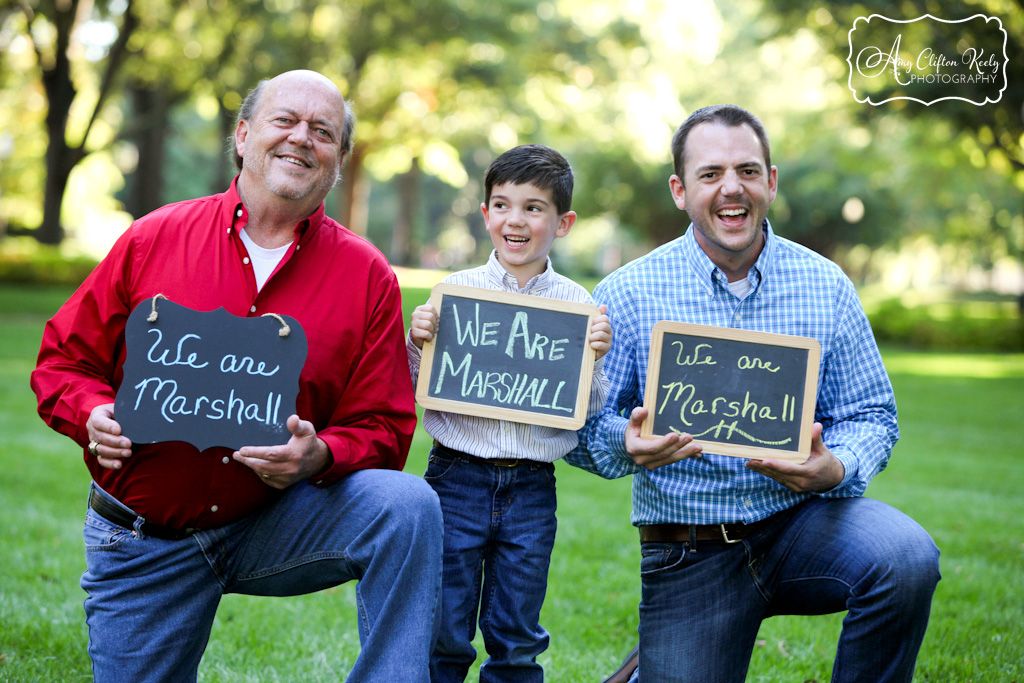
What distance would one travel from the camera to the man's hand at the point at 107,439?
2625 millimetres

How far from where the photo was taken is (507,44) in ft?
66.5

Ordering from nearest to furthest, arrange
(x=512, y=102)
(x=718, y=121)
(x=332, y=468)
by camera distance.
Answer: (x=332, y=468), (x=718, y=121), (x=512, y=102)

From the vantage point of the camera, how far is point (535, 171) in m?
3.11

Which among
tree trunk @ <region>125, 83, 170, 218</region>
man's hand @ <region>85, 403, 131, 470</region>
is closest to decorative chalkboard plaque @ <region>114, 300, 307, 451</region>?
man's hand @ <region>85, 403, 131, 470</region>

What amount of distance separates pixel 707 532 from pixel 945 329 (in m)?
21.2

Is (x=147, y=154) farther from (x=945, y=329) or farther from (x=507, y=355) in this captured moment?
(x=507, y=355)

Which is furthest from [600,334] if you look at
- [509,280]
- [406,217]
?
[406,217]

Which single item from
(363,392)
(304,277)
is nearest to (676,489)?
(363,392)

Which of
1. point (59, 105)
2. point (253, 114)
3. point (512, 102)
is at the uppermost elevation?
point (512, 102)

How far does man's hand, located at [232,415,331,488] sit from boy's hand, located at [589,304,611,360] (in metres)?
0.93

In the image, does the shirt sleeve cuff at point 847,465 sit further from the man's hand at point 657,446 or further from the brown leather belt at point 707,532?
the man's hand at point 657,446

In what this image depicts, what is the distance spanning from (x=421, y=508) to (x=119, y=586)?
0.98 meters

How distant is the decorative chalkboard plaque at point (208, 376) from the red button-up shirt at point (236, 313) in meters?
0.16

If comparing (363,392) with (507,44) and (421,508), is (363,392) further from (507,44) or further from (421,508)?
(507,44)
